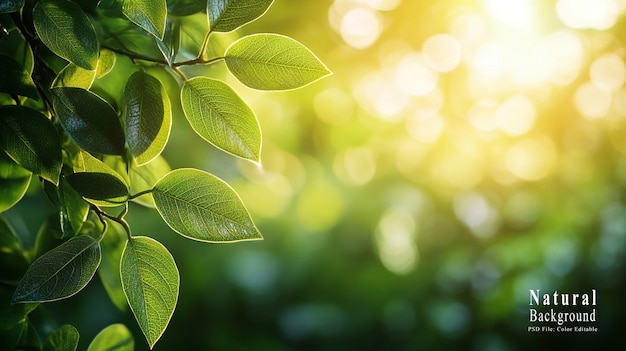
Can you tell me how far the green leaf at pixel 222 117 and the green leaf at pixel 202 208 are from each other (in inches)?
0.5

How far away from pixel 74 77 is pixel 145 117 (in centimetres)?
3

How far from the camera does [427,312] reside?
3.17 ft

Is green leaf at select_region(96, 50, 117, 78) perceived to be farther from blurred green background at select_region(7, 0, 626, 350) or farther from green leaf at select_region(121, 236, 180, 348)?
blurred green background at select_region(7, 0, 626, 350)

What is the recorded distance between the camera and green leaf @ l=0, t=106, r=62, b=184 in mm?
192

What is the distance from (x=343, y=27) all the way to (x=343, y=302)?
484 millimetres

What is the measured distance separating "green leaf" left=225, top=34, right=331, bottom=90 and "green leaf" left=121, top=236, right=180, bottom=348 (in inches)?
2.4

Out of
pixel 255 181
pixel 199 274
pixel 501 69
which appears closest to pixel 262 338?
pixel 199 274

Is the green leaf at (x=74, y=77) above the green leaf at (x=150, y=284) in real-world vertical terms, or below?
above

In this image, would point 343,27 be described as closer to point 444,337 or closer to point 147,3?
point 444,337

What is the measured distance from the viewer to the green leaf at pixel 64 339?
Result: 0.69ft

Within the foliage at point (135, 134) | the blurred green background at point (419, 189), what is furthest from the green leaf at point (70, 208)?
the blurred green background at point (419, 189)

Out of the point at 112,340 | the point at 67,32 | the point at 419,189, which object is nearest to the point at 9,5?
the point at 67,32

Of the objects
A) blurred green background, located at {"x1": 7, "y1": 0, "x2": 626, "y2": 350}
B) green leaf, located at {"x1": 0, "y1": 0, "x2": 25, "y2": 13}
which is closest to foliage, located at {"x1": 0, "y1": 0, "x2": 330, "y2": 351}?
green leaf, located at {"x1": 0, "y1": 0, "x2": 25, "y2": 13}

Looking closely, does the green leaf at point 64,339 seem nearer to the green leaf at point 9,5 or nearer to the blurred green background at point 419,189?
the green leaf at point 9,5
